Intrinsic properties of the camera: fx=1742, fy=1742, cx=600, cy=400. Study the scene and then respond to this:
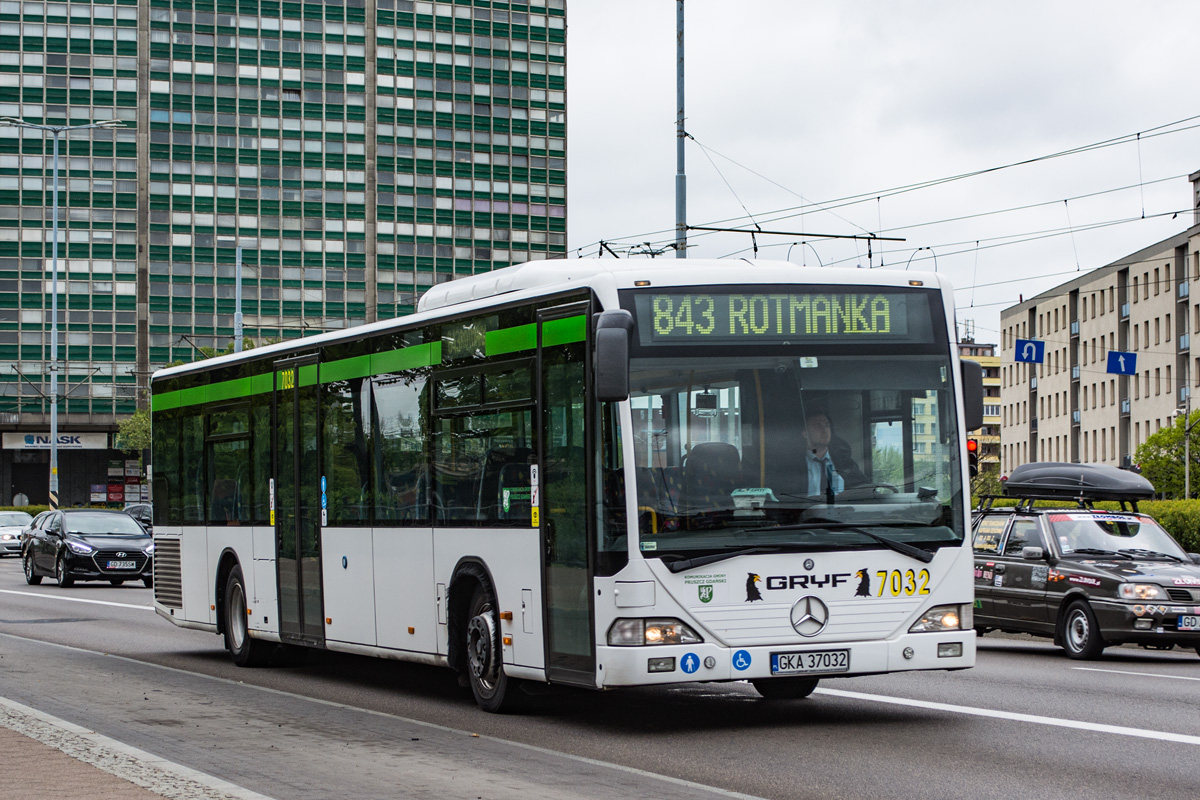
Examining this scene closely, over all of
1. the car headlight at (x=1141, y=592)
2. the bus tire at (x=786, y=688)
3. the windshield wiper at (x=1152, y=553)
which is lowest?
the bus tire at (x=786, y=688)

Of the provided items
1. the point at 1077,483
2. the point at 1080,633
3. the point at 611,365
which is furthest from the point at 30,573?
the point at 611,365

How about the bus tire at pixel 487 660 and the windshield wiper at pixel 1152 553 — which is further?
the windshield wiper at pixel 1152 553

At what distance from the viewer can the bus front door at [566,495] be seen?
10773mm

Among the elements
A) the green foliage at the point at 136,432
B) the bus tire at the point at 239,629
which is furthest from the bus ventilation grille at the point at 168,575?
the green foliage at the point at 136,432

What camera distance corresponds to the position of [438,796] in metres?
8.35

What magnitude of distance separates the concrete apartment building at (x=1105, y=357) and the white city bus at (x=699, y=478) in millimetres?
85896

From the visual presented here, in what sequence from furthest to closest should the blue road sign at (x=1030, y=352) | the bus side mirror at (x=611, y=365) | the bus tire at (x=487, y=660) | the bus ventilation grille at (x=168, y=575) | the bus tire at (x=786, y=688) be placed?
the blue road sign at (x=1030, y=352) < the bus ventilation grille at (x=168, y=575) < the bus tire at (x=786, y=688) < the bus tire at (x=487, y=660) < the bus side mirror at (x=611, y=365)

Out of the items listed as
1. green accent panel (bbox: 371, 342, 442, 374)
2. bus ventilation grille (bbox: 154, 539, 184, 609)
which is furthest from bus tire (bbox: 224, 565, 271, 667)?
green accent panel (bbox: 371, 342, 442, 374)

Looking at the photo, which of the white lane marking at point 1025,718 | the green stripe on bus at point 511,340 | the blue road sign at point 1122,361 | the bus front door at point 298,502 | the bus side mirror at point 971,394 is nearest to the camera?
the white lane marking at point 1025,718

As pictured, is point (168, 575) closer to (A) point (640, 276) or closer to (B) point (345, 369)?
(B) point (345, 369)

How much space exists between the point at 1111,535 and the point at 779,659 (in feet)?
29.6

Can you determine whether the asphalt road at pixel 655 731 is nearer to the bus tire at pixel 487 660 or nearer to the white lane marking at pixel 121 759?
the bus tire at pixel 487 660

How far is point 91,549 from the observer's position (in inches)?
1330

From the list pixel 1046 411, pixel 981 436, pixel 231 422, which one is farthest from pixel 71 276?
pixel 981 436
